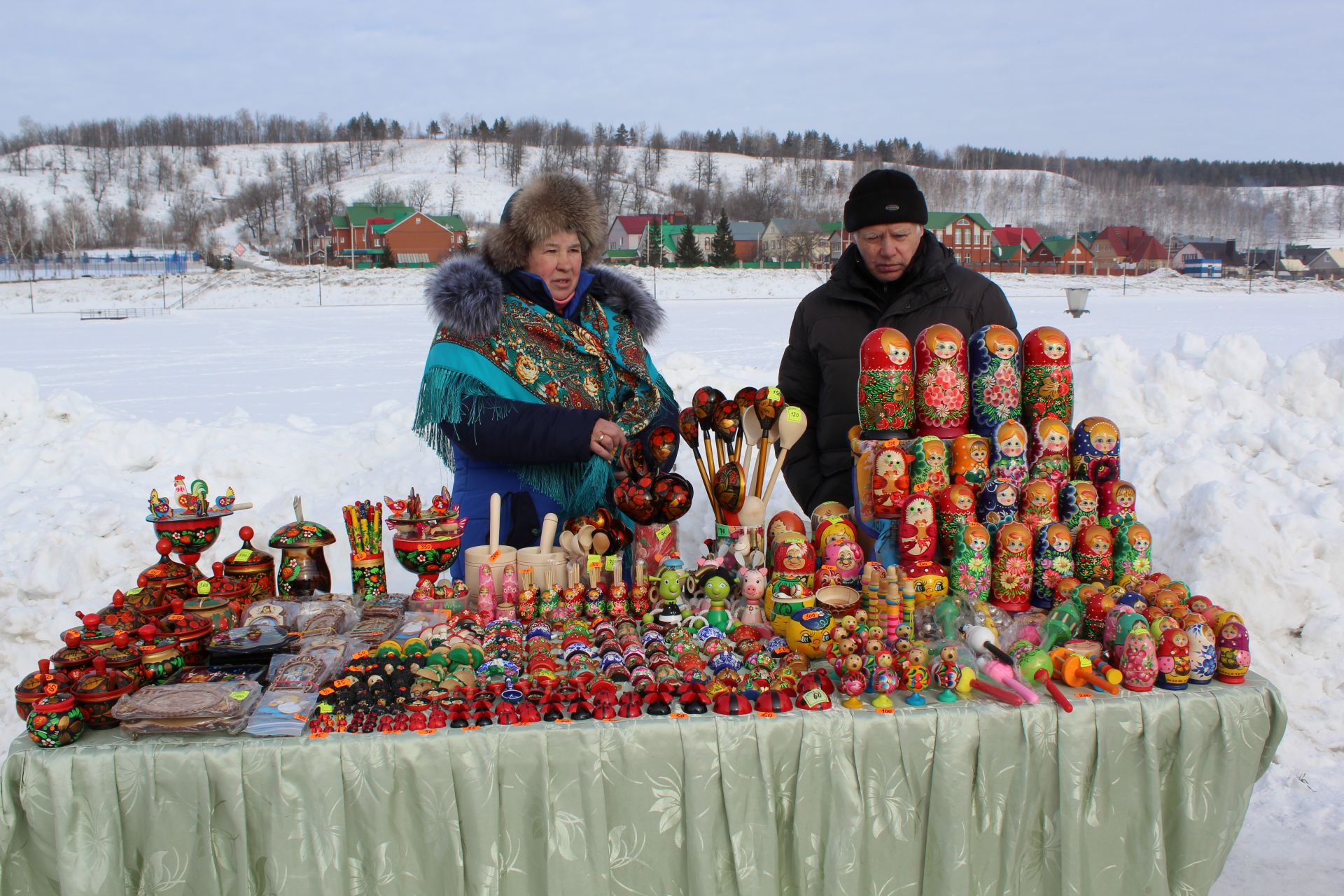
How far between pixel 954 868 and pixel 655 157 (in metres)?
93.6

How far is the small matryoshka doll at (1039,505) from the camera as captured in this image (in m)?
2.23

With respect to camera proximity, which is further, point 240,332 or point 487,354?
point 240,332

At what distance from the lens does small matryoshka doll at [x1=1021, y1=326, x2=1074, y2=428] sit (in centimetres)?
237

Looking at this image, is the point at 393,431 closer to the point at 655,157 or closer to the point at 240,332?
the point at 240,332

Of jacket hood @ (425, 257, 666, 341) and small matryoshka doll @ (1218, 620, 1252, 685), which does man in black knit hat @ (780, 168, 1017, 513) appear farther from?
small matryoshka doll @ (1218, 620, 1252, 685)

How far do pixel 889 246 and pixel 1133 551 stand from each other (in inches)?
45.5

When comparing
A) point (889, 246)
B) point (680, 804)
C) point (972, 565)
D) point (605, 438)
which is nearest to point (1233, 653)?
point (972, 565)

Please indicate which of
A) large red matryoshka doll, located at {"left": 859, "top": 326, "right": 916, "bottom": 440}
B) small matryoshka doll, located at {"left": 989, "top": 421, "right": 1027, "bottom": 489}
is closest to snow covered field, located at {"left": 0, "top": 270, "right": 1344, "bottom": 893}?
small matryoshka doll, located at {"left": 989, "top": 421, "right": 1027, "bottom": 489}

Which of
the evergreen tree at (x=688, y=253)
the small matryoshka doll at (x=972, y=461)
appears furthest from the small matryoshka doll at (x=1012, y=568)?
the evergreen tree at (x=688, y=253)

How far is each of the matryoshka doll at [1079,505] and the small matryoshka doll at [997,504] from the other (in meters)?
0.14

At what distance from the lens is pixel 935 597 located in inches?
85.8

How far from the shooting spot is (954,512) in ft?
7.25

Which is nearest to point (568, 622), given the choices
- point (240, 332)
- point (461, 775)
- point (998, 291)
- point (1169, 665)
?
point (461, 775)

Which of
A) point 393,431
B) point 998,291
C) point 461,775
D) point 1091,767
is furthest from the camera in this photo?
point 393,431
